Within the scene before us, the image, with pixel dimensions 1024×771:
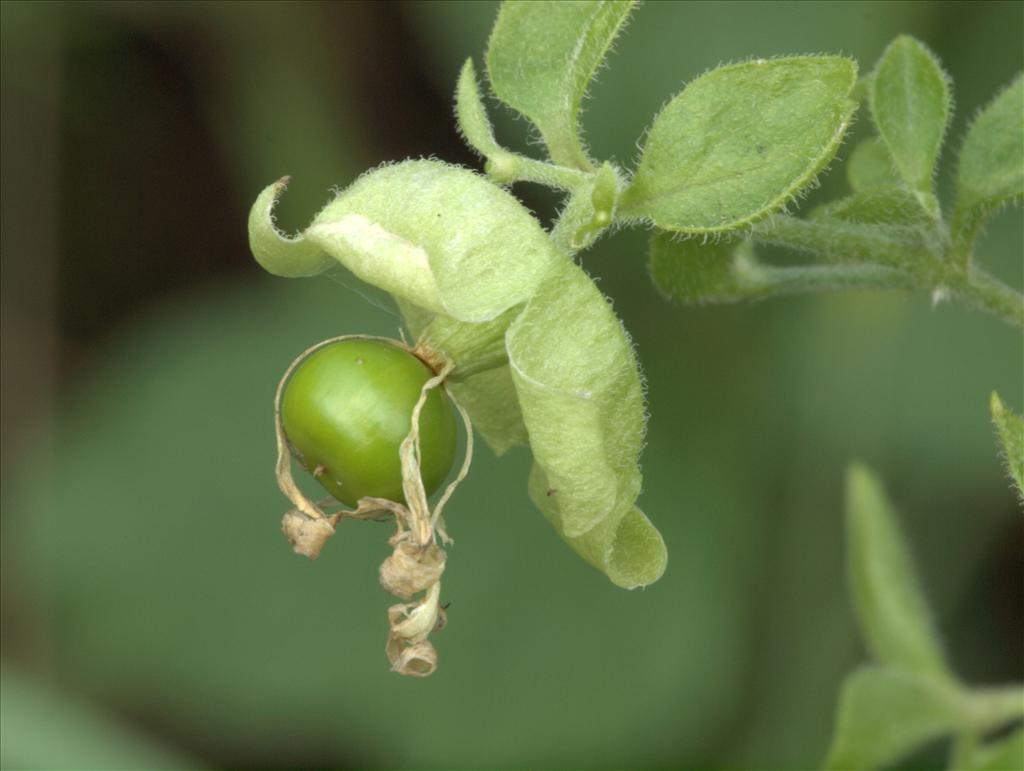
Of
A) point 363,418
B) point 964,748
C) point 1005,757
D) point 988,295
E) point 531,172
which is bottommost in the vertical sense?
point 964,748

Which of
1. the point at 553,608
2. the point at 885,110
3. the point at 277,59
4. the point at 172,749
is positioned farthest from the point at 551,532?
the point at 885,110

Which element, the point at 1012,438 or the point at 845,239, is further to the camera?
the point at 845,239

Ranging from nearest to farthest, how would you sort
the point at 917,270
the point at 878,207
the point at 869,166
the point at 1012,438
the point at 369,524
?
the point at 1012,438, the point at 878,207, the point at 917,270, the point at 869,166, the point at 369,524

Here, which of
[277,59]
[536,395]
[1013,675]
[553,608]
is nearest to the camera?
[536,395]

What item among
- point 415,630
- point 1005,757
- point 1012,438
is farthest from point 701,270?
point 1005,757

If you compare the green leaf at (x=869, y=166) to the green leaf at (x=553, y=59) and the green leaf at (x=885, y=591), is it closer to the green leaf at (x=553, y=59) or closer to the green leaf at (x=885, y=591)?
the green leaf at (x=553, y=59)

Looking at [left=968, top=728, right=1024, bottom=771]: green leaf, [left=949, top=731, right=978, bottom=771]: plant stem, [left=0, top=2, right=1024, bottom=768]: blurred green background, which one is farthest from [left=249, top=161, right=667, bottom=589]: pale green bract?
[left=0, top=2, right=1024, bottom=768]: blurred green background

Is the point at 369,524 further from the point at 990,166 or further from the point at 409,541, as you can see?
the point at 990,166

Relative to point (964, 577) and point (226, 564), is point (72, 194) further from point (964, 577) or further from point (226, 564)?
point (964, 577)
